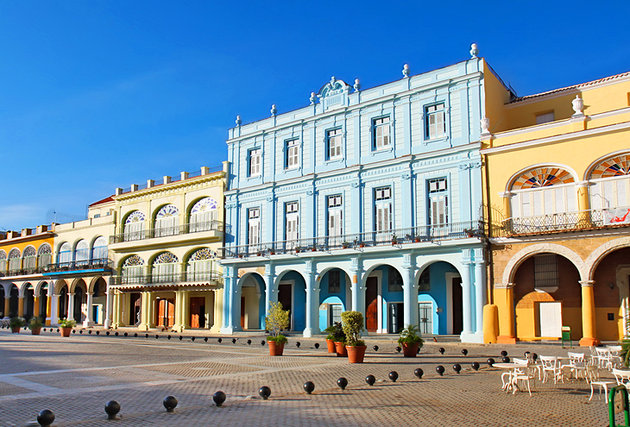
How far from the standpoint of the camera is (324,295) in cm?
3397

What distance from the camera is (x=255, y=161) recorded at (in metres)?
36.6

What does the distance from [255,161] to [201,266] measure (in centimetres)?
792

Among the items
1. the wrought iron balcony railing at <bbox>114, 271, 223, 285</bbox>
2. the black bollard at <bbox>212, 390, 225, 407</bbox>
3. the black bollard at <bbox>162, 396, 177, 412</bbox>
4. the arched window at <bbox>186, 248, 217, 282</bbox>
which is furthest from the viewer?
the arched window at <bbox>186, 248, 217, 282</bbox>

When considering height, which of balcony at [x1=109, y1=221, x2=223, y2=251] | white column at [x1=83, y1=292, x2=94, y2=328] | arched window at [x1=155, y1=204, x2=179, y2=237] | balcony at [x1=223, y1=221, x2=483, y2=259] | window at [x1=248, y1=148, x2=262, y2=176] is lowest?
white column at [x1=83, y1=292, x2=94, y2=328]

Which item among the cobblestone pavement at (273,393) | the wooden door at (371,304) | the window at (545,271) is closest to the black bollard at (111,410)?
the cobblestone pavement at (273,393)

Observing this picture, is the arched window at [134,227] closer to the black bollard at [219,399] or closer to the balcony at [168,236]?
the balcony at [168,236]

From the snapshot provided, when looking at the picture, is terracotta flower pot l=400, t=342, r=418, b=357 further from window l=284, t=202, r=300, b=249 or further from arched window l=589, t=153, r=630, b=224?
window l=284, t=202, r=300, b=249

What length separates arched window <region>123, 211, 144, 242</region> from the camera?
43041 mm

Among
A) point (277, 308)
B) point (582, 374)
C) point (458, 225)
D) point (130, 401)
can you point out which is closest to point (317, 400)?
point (130, 401)

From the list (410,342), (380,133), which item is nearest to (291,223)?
(380,133)

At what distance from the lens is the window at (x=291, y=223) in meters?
33.5

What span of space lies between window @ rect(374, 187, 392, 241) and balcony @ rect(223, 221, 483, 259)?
0.18 feet

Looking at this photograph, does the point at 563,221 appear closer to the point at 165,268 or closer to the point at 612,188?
the point at 612,188

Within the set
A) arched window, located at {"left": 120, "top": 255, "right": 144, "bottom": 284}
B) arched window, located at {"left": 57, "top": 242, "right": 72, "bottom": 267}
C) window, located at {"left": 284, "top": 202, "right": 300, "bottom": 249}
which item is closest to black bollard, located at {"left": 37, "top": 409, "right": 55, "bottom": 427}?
window, located at {"left": 284, "top": 202, "right": 300, "bottom": 249}
